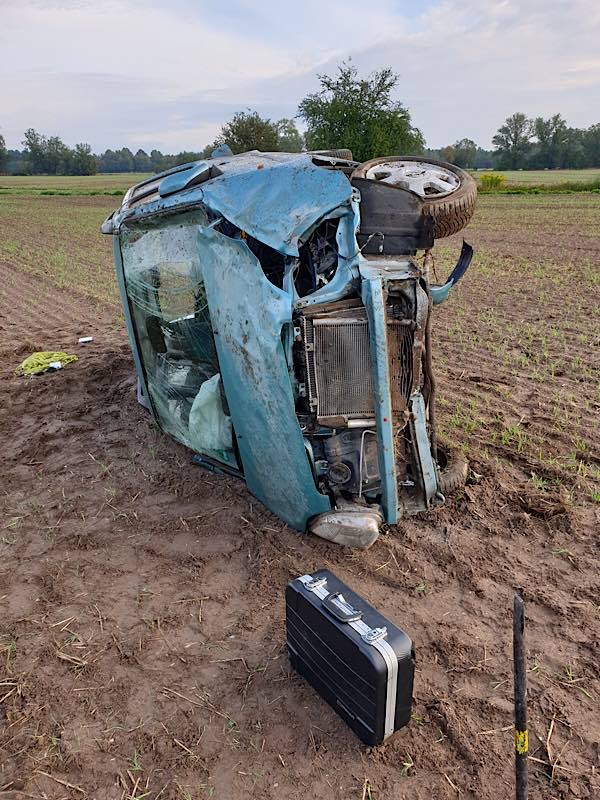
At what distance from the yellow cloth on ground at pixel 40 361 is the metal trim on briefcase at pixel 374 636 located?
481 centimetres

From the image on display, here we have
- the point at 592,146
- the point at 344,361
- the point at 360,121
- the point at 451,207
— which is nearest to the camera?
the point at 344,361

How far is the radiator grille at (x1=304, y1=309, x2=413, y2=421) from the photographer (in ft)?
10.5

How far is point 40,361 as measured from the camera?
6508 millimetres

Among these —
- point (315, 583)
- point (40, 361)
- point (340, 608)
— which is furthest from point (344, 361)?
point (40, 361)

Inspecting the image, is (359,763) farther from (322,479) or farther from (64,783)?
(322,479)

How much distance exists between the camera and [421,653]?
278 centimetres

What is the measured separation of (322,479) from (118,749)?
1.62m

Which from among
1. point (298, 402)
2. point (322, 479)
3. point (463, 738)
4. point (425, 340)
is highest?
point (425, 340)

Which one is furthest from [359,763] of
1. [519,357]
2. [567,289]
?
[567,289]

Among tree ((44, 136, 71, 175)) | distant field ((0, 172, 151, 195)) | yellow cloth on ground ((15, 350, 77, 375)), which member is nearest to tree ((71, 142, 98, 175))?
tree ((44, 136, 71, 175))

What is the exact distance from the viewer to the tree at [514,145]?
64.4 m

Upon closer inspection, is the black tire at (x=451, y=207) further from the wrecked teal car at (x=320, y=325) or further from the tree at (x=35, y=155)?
the tree at (x=35, y=155)

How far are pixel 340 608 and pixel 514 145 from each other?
235ft

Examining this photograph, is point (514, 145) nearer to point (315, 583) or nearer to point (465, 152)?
point (465, 152)
